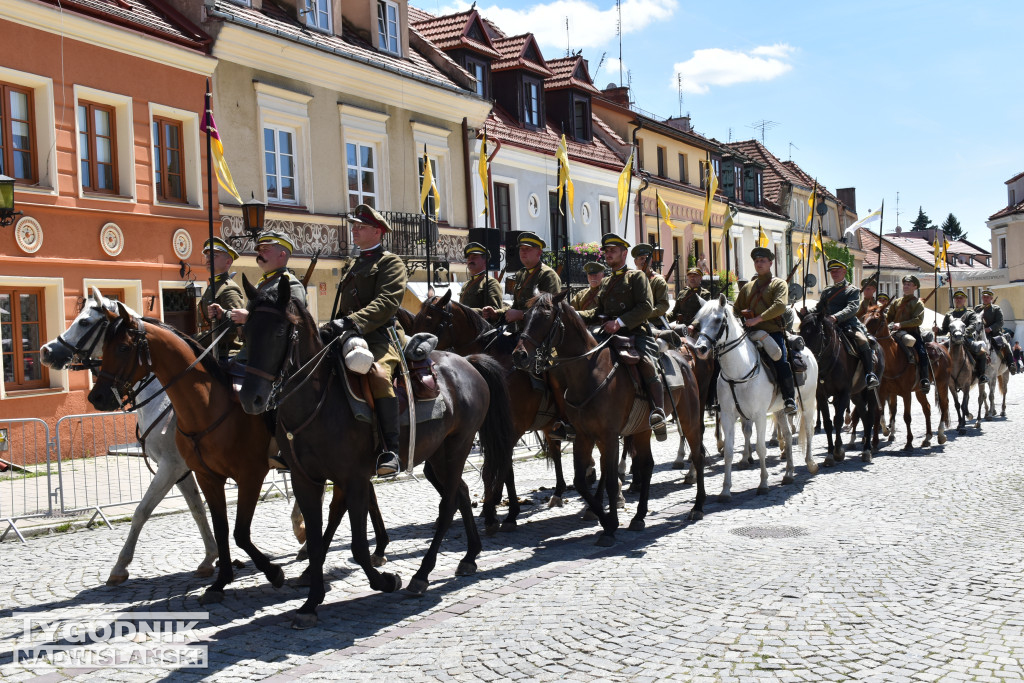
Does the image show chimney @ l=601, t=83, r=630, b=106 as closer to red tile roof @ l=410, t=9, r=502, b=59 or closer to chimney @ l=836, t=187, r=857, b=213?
red tile roof @ l=410, t=9, r=502, b=59

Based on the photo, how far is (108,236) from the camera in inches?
636

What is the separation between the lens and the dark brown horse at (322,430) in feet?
19.5

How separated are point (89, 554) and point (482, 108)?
19.1 metres

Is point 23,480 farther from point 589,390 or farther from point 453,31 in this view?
point 453,31

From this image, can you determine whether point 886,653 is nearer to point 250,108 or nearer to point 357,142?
point 250,108

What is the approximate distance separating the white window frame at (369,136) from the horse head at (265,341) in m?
15.8

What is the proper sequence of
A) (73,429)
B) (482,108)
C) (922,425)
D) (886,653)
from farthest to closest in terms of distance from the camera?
(482,108), (922,425), (73,429), (886,653)

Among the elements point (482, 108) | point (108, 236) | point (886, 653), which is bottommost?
point (886, 653)

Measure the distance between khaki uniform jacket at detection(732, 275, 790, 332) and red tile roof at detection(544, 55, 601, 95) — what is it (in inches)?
839

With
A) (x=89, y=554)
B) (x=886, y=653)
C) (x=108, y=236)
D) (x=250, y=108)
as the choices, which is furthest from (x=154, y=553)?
(x=250, y=108)

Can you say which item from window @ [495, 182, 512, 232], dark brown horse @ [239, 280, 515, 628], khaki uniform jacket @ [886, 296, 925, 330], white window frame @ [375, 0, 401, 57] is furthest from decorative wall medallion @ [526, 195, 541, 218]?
dark brown horse @ [239, 280, 515, 628]

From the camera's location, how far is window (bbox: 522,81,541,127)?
29.5 metres

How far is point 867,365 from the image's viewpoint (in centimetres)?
1373

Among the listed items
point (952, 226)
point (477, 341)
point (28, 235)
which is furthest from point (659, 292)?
point (952, 226)
